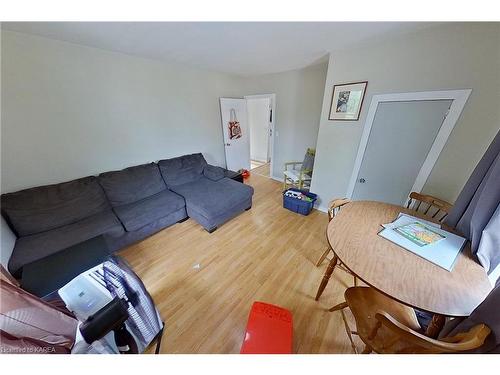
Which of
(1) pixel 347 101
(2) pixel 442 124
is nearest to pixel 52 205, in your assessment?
(1) pixel 347 101

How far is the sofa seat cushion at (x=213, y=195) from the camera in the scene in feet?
7.00

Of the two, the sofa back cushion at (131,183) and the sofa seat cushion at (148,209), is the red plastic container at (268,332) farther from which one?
the sofa back cushion at (131,183)

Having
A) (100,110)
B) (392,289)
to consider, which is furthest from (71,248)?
(392,289)

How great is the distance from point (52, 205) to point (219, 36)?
8.16 ft

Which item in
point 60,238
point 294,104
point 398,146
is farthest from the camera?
point 294,104

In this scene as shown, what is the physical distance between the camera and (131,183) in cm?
222

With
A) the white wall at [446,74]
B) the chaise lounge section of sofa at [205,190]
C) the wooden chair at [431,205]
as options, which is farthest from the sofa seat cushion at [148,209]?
the wooden chair at [431,205]

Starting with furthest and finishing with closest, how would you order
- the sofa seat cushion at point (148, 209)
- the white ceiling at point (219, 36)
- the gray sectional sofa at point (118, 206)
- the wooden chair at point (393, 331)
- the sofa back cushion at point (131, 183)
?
the sofa back cushion at point (131, 183) < the sofa seat cushion at point (148, 209) < the gray sectional sofa at point (118, 206) < the white ceiling at point (219, 36) < the wooden chair at point (393, 331)

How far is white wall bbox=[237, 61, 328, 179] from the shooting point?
9.54 feet

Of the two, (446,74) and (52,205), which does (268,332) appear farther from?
(446,74)

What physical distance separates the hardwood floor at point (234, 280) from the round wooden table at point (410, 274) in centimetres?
73

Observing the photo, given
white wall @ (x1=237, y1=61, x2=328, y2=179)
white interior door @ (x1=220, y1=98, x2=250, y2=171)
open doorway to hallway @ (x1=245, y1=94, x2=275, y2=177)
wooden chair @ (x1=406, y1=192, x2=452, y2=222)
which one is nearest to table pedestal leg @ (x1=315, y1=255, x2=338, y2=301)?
wooden chair @ (x1=406, y1=192, x2=452, y2=222)

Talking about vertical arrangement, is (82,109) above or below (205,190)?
above

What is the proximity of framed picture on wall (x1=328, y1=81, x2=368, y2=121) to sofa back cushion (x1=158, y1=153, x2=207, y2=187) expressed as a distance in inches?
89.3
